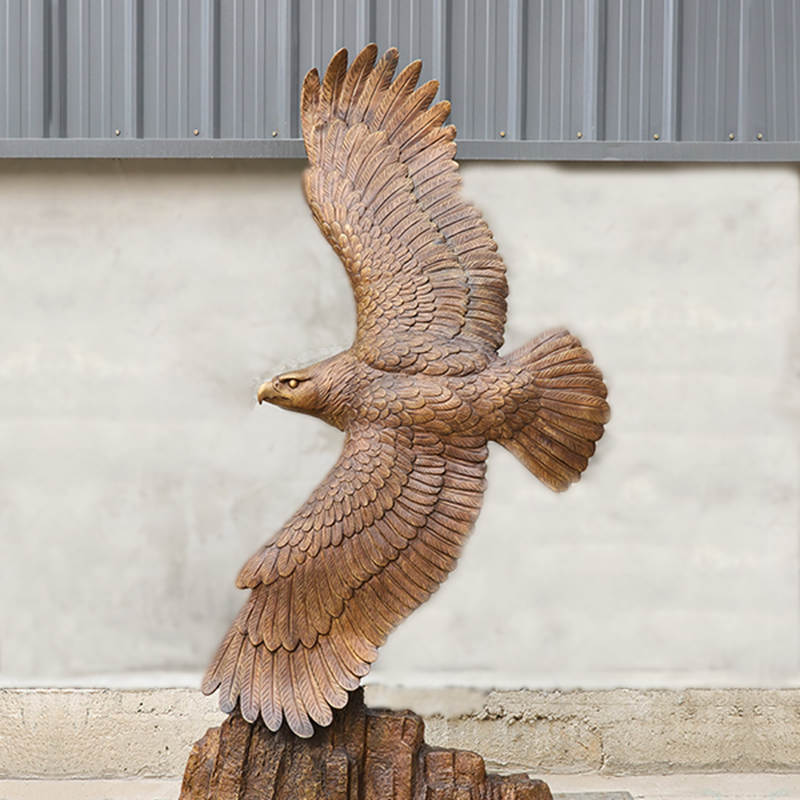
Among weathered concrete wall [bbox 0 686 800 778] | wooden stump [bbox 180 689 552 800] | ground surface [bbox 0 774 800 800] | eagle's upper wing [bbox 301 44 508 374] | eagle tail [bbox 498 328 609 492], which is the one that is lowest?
ground surface [bbox 0 774 800 800]

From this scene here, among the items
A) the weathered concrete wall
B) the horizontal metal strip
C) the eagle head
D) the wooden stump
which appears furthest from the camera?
the weathered concrete wall

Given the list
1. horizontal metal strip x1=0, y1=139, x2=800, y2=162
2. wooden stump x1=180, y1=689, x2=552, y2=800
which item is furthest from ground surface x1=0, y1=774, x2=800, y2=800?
horizontal metal strip x1=0, y1=139, x2=800, y2=162

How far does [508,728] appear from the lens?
385 cm

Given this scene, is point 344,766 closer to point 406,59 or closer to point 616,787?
point 616,787

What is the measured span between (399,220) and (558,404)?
58 centimetres

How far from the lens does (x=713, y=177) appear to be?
12.4 ft

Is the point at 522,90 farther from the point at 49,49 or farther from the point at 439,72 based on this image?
the point at 49,49

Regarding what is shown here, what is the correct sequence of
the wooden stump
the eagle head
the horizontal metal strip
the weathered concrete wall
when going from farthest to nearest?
the weathered concrete wall → the horizontal metal strip → the eagle head → the wooden stump

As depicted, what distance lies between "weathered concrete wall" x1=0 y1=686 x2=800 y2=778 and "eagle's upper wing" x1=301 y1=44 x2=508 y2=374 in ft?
5.48

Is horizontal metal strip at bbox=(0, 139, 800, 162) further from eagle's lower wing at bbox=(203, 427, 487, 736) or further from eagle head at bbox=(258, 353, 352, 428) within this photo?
eagle's lower wing at bbox=(203, 427, 487, 736)

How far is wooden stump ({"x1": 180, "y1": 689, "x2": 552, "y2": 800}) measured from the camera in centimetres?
247

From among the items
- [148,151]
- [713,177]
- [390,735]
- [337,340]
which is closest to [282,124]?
[148,151]

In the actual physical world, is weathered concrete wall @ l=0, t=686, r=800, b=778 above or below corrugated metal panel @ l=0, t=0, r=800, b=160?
below

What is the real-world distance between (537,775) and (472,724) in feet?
0.98
